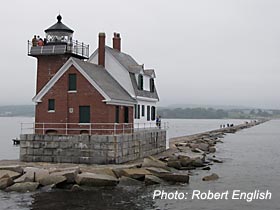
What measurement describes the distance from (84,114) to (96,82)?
217 centimetres

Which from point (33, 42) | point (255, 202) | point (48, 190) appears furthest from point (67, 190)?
point (33, 42)

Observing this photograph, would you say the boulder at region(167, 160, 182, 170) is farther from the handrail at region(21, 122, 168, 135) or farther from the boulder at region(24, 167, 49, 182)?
the boulder at region(24, 167, 49, 182)

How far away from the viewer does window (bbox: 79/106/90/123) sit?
27125 millimetres

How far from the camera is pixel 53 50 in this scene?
96.0 feet

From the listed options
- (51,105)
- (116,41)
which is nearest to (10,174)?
(51,105)

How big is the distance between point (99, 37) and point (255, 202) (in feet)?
55.1

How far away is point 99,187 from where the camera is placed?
21625 millimetres

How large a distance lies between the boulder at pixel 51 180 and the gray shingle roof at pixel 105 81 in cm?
718

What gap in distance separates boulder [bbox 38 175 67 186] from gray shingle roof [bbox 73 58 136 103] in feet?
23.6

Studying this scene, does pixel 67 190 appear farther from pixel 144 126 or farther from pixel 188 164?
pixel 144 126

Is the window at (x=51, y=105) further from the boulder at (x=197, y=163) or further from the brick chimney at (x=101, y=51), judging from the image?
the boulder at (x=197, y=163)

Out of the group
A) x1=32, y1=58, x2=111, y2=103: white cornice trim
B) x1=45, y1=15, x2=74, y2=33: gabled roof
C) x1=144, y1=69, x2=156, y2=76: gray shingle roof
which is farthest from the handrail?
x1=144, y1=69, x2=156, y2=76: gray shingle roof

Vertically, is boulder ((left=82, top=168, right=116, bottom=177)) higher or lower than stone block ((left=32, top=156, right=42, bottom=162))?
lower

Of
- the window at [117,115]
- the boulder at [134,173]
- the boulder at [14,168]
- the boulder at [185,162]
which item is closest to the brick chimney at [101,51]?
the window at [117,115]
